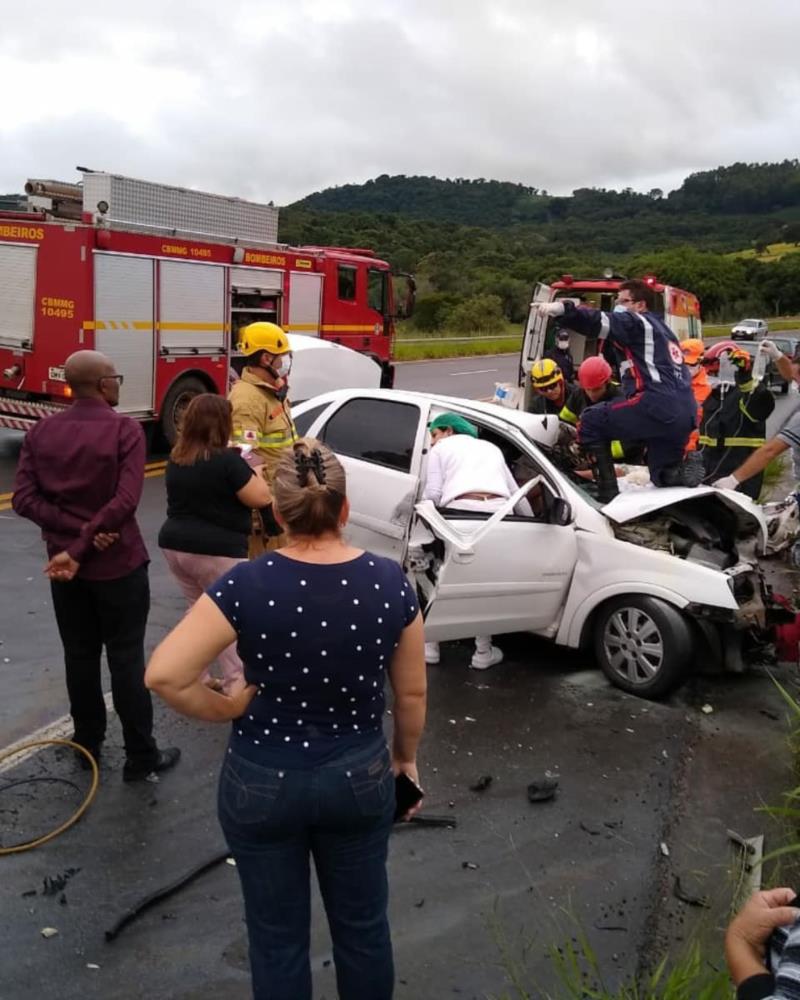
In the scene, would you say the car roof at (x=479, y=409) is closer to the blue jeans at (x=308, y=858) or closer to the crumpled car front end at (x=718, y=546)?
the crumpled car front end at (x=718, y=546)

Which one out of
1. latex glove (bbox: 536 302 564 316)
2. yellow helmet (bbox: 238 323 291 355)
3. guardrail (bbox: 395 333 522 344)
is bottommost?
guardrail (bbox: 395 333 522 344)

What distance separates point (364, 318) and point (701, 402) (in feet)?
28.1

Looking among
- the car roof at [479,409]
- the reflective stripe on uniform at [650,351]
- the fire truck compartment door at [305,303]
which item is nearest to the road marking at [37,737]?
the car roof at [479,409]

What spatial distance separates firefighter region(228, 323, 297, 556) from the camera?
5023 millimetres

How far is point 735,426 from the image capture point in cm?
814

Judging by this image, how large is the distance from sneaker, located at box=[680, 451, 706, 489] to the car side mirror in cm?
105

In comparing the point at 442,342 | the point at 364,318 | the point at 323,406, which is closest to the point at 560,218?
the point at 442,342

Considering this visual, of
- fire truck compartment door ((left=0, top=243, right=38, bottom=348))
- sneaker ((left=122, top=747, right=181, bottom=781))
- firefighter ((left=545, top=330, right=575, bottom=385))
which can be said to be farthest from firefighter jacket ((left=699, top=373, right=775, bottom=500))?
fire truck compartment door ((left=0, top=243, right=38, bottom=348))

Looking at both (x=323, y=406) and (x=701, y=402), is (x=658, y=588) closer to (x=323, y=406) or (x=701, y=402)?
(x=323, y=406)

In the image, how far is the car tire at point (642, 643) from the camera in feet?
16.5

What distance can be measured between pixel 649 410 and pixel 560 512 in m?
1.23

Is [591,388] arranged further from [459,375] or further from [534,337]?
[459,375]

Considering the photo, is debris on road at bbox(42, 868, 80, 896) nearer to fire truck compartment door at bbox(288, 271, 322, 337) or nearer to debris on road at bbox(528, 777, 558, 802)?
debris on road at bbox(528, 777, 558, 802)

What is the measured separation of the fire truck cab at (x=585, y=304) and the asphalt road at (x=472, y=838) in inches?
225
